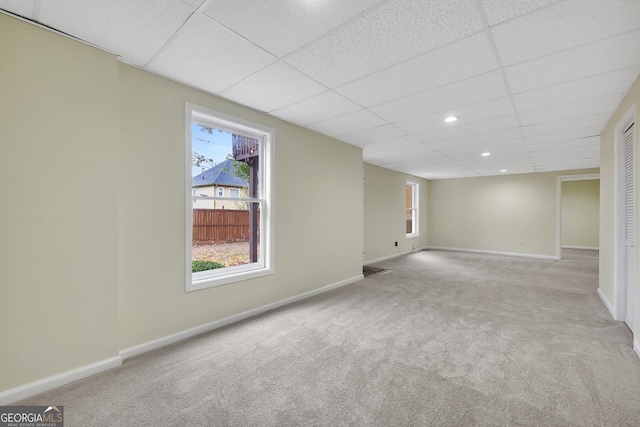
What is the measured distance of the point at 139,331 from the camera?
2227mm

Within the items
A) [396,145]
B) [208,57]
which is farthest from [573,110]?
[208,57]

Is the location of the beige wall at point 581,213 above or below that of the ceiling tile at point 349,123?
below

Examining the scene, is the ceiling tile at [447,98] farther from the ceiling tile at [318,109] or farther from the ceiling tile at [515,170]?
the ceiling tile at [515,170]

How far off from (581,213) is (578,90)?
8.92 meters

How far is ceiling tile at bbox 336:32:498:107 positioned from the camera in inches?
73.2

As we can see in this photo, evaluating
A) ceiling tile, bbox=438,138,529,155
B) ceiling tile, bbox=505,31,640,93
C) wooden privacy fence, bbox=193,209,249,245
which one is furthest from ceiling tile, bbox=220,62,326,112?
ceiling tile, bbox=438,138,529,155

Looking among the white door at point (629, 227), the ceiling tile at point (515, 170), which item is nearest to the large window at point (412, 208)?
the ceiling tile at point (515, 170)

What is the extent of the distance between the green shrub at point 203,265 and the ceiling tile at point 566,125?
423 centimetres

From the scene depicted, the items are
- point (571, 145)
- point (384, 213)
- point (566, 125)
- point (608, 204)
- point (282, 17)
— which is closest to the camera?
point (282, 17)

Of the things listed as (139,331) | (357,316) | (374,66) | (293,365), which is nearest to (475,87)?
(374,66)

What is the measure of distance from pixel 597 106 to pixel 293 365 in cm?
392

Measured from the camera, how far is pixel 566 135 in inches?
150

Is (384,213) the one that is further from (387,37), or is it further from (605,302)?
(387,37)

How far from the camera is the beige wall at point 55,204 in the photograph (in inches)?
64.2
